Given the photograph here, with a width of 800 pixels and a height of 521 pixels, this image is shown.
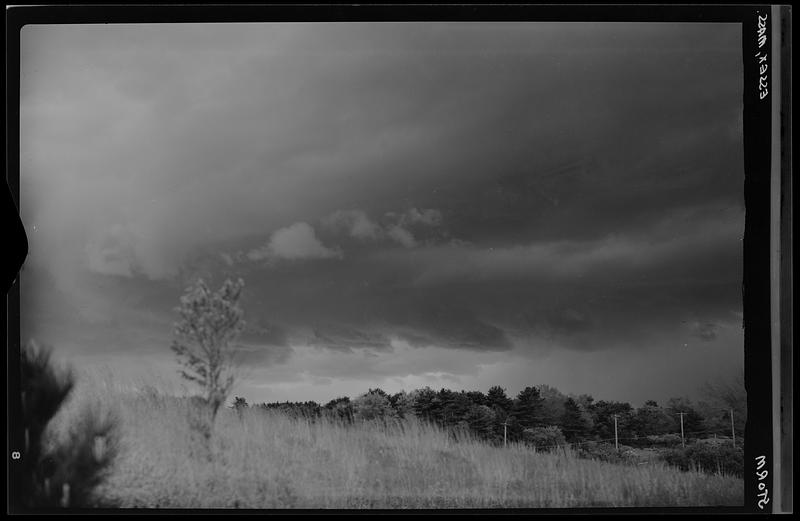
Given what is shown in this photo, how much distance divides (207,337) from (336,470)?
4.66 feet

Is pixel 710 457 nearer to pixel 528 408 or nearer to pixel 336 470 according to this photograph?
pixel 528 408

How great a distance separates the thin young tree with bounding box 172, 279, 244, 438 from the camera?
20.6ft

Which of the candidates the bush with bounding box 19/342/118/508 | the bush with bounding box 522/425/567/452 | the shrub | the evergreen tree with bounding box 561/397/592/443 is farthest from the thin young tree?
the evergreen tree with bounding box 561/397/592/443

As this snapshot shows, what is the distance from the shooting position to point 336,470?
6285 millimetres

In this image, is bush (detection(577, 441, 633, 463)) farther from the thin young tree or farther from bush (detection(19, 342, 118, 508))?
bush (detection(19, 342, 118, 508))

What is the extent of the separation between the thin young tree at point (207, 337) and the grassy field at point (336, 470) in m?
0.20

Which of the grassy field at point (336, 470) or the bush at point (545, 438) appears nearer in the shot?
the grassy field at point (336, 470)

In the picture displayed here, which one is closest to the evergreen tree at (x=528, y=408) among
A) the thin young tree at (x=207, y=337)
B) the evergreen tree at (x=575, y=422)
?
the evergreen tree at (x=575, y=422)

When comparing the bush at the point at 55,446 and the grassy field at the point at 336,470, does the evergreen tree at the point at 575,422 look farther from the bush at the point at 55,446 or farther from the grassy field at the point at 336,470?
the bush at the point at 55,446

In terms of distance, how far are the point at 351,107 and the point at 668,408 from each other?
11.0 feet

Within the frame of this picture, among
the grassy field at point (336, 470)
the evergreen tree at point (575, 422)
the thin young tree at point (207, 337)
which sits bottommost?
the grassy field at point (336, 470)

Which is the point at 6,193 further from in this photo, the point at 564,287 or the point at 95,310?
the point at 564,287

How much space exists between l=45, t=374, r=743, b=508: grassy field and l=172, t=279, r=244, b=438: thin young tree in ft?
0.64

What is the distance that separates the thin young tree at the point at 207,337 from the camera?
247 inches
